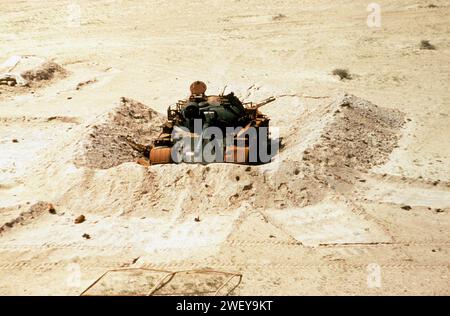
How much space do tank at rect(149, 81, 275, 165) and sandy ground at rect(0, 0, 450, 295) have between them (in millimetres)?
587

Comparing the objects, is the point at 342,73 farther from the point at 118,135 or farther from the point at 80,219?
the point at 80,219

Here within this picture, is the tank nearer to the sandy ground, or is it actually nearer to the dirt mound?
the sandy ground

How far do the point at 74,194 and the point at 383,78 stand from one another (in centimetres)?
1187

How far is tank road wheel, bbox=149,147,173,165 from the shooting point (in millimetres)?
10953

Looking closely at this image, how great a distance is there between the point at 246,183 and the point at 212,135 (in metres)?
1.82

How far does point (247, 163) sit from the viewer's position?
35.2 ft

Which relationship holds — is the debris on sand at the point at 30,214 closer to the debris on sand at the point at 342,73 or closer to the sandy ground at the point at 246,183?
the sandy ground at the point at 246,183

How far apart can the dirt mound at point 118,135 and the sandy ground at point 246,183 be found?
5 centimetres

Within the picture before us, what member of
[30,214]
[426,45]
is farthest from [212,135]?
[426,45]

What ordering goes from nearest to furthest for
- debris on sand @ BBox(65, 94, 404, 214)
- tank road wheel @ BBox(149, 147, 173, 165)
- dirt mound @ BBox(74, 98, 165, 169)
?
debris on sand @ BBox(65, 94, 404, 214), tank road wheel @ BBox(149, 147, 173, 165), dirt mound @ BBox(74, 98, 165, 169)

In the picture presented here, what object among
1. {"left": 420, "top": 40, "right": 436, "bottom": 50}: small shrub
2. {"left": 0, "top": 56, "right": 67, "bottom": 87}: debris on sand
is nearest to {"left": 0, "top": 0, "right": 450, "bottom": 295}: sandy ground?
{"left": 420, "top": 40, "right": 436, "bottom": 50}: small shrub

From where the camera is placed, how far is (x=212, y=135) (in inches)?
443

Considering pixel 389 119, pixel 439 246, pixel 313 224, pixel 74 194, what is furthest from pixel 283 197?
pixel 389 119

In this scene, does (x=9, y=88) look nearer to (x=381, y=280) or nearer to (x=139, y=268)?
(x=139, y=268)
